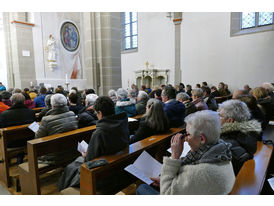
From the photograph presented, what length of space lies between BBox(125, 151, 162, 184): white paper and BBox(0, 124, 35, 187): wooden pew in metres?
2.32

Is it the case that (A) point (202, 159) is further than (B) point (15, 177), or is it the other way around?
(B) point (15, 177)

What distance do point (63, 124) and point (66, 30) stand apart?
9.69 m

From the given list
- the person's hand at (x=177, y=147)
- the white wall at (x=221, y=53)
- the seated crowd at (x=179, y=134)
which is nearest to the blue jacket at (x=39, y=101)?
the seated crowd at (x=179, y=134)

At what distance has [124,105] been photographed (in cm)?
425

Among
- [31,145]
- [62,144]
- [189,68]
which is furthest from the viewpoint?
[189,68]

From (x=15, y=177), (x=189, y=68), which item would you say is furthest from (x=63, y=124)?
(x=189, y=68)

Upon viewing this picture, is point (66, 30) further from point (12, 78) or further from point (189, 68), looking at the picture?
point (189, 68)

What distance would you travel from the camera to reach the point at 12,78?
1043 centimetres

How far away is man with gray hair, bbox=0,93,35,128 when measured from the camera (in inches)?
134

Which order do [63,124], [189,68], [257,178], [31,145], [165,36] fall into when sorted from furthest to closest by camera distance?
1. [165,36]
2. [189,68]
3. [63,124]
4. [31,145]
5. [257,178]

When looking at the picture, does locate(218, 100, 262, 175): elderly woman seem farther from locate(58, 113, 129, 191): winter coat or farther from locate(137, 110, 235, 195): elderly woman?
locate(58, 113, 129, 191): winter coat

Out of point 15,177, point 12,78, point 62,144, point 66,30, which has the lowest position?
point 15,177

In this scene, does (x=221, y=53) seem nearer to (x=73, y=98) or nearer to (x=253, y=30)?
(x=253, y=30)

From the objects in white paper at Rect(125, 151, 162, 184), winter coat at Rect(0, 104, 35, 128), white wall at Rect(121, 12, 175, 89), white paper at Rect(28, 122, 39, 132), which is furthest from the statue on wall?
white paper at Rect(125, 151, 162, 184)
